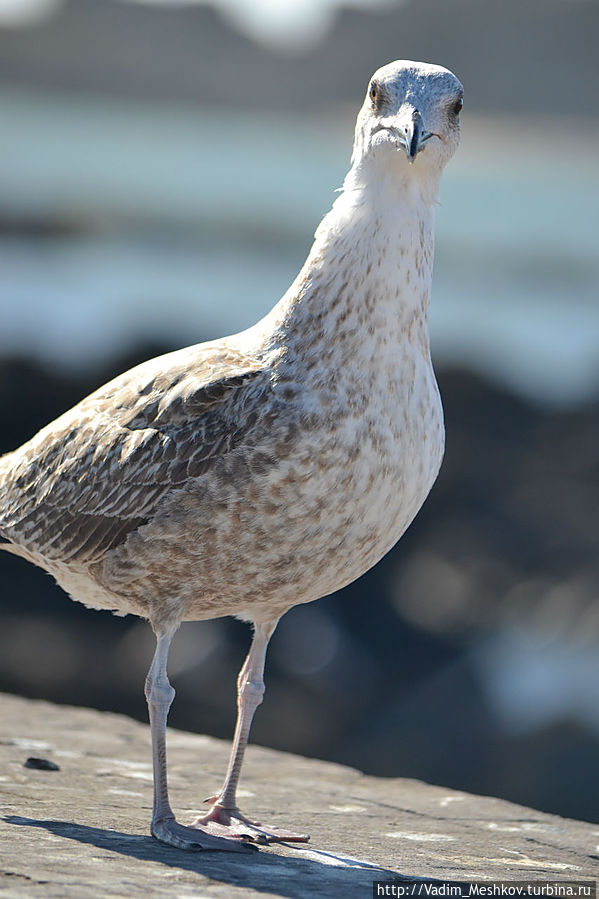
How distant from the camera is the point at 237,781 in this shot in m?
5.75

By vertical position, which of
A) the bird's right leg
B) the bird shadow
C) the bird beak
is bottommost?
the bird shadow

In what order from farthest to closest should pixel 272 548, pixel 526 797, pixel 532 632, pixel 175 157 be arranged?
pixel 175 157, pixel 532 632, pixel 526 797, pixel 272 548

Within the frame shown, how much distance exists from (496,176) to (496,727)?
46.3m

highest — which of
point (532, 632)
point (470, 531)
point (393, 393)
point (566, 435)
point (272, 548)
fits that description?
point (566, 435)

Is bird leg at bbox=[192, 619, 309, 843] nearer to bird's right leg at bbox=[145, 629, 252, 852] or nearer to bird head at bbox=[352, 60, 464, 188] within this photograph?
bird's right leg at bbox=[145, 629, 252, 852]

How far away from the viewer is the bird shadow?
4719mm

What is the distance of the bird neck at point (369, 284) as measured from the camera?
17.1 ft

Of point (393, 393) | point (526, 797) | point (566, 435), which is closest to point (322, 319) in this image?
point (393, 393)

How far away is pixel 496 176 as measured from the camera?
180 ft

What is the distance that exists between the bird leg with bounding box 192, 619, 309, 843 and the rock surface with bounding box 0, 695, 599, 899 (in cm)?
12

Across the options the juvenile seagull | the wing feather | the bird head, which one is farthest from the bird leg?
the bird head

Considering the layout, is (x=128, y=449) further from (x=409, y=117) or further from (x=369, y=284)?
(x=409, y=117)

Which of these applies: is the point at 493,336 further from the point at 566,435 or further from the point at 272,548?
the point at 272,548

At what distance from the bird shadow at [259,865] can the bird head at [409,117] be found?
8.64 feet
